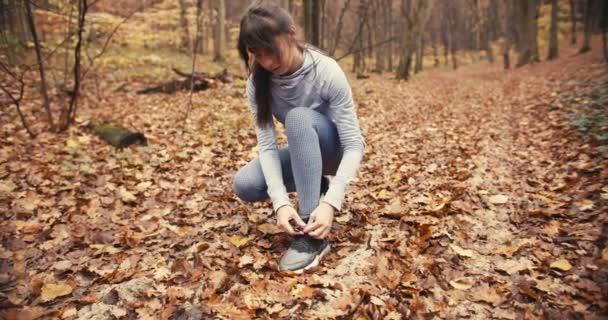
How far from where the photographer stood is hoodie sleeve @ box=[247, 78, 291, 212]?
2021 mm

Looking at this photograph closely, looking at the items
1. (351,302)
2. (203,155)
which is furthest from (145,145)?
(351,302)

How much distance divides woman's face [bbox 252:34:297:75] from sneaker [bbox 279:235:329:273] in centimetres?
93

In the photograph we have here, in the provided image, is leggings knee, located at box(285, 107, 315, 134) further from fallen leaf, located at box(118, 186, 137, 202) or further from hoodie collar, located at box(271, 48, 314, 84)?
fallen leaf, located at box(118, 186, 137, 202)

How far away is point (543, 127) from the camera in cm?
504

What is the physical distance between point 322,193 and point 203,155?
8.34 ft

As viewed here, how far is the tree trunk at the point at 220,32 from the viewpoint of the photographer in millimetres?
14595

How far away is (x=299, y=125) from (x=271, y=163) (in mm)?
331

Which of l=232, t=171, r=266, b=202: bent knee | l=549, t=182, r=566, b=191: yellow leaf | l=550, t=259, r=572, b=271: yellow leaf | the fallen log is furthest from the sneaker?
the fallen log

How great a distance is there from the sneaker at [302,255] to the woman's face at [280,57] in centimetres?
93

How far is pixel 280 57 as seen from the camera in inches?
71.7

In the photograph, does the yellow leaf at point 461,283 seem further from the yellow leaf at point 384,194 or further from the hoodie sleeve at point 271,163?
the yellow leaf at point 384,194

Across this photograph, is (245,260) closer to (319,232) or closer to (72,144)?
(319,232)

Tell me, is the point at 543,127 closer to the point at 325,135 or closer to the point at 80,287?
the point at 325,135

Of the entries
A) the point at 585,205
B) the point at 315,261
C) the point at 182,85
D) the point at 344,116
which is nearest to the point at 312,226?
the point at 315,261
